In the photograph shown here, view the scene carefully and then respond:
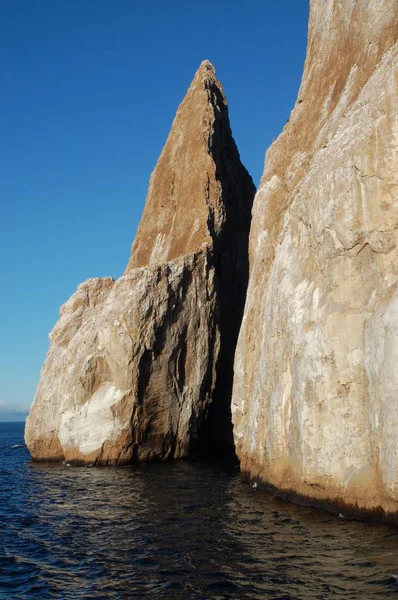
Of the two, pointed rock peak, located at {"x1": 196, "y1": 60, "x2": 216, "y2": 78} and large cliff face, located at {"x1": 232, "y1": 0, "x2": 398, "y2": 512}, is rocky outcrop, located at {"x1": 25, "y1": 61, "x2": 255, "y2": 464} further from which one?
large cliff face, located at {"x1": 232, "y1": 0, "x2": 398, "y2": 512}

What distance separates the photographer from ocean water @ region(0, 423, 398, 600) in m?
11.8

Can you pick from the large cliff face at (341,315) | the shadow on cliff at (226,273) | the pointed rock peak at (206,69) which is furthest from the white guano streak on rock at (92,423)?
the pointed rock peak at (206,69)

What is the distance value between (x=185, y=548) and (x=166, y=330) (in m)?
18.4

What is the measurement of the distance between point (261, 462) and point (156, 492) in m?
4.12

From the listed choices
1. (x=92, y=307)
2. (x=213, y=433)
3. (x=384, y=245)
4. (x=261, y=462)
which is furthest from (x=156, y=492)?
(x=92, y=307)

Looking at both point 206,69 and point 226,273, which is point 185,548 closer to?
point 226,273

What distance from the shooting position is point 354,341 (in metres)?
16.7

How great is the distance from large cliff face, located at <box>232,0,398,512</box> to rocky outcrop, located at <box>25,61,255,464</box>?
8.02 m

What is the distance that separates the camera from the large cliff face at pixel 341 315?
15.8 meters

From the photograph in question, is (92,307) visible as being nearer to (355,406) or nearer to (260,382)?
(260,382)

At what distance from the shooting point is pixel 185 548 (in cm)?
1473

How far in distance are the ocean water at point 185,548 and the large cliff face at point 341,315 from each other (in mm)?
1503

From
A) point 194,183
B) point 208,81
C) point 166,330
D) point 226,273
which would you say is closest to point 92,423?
point 166,330

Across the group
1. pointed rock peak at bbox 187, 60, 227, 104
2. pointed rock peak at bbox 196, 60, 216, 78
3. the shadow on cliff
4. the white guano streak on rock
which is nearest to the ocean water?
the white guano streak on rock
